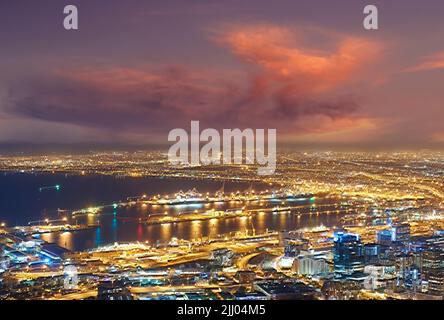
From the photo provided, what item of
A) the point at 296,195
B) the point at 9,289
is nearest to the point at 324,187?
the point at 296,195

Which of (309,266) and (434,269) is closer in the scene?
(434,269)

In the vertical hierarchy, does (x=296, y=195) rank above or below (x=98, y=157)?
below

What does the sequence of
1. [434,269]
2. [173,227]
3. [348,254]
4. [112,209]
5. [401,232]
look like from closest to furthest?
[434,269], [348,254], [401,232], [173,227], [112,209]

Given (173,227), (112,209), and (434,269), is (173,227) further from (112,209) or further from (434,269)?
(434,269)

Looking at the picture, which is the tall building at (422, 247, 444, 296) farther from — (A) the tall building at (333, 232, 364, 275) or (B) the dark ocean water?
(B) the dark ocean water

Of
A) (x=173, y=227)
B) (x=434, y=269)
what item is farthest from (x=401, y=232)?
(x=173, y=227)

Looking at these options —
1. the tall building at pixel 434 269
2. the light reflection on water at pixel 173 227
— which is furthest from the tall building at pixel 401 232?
the light reflection on water at pixel 173 227

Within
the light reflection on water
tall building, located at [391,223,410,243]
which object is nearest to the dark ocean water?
the light reflection on water
